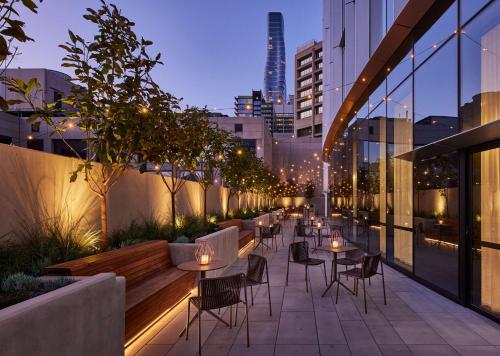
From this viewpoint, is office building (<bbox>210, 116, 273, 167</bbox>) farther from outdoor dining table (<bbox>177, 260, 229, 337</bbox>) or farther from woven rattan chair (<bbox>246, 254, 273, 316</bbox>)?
outdoor dining table (<bbox>177, 260, 229, 337</bbox>)

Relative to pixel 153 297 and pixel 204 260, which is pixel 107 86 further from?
pixel 153 297

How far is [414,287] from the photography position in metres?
6.04

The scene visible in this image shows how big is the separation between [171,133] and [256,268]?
2927 mm

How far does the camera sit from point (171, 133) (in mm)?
6297

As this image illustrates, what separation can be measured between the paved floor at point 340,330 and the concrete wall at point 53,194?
1.96 meters

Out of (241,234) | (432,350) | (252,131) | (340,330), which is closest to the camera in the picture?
(432,350)

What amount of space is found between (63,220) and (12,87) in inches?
76.9

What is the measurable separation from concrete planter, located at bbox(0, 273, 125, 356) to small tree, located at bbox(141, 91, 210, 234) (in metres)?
2.42

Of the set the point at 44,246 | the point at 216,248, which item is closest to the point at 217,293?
the point at 44,246

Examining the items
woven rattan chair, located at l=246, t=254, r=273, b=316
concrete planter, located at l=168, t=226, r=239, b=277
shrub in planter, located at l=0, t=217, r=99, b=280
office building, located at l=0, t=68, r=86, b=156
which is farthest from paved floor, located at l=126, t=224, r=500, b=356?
office building, located at l=0, t=68, r=86, b=156

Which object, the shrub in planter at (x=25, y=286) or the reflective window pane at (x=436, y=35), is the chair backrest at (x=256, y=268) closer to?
the shrub in planter at (x=25, y=286)

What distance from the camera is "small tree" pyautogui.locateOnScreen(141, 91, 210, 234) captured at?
17.0 ft

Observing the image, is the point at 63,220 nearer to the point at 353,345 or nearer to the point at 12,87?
the point at 12,87

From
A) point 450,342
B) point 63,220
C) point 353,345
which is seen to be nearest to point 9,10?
point 63,220
